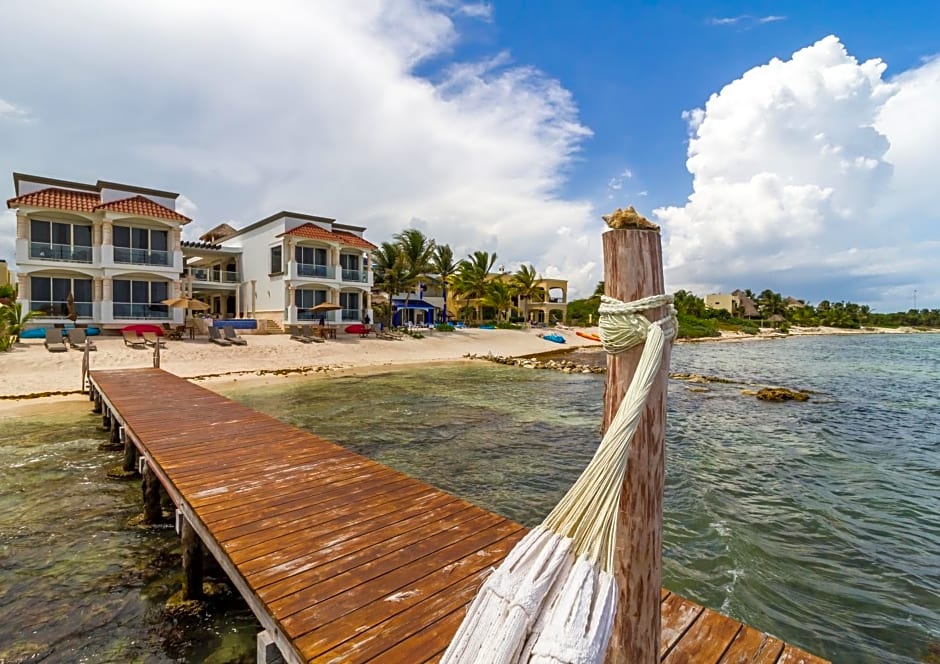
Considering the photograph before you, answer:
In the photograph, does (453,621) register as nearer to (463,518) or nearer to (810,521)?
(463,518)

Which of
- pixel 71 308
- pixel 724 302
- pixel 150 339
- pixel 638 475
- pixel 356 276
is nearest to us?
pixel 638 475

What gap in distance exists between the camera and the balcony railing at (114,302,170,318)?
85.7 feet

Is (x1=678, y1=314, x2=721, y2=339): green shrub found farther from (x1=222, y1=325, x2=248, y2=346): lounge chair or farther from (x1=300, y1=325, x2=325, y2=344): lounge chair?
(x1=222, y1=325, x2=248, y2=346): lounge chair

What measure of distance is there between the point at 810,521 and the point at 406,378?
1694 cm

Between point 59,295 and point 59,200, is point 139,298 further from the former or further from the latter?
point 59,200

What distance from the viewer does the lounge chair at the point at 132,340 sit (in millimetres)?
22203

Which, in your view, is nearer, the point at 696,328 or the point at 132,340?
the point at 132,340

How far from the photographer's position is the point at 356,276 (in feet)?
117

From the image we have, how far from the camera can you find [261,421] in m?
8.20

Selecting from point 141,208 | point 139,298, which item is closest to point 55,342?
point 139,298

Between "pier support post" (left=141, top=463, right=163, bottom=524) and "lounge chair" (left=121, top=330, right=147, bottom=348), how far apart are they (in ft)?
62.3

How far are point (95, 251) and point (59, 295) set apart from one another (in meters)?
2.89

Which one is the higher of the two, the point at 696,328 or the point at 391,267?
the point at 391,267

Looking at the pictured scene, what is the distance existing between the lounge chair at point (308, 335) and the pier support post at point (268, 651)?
26611mm
